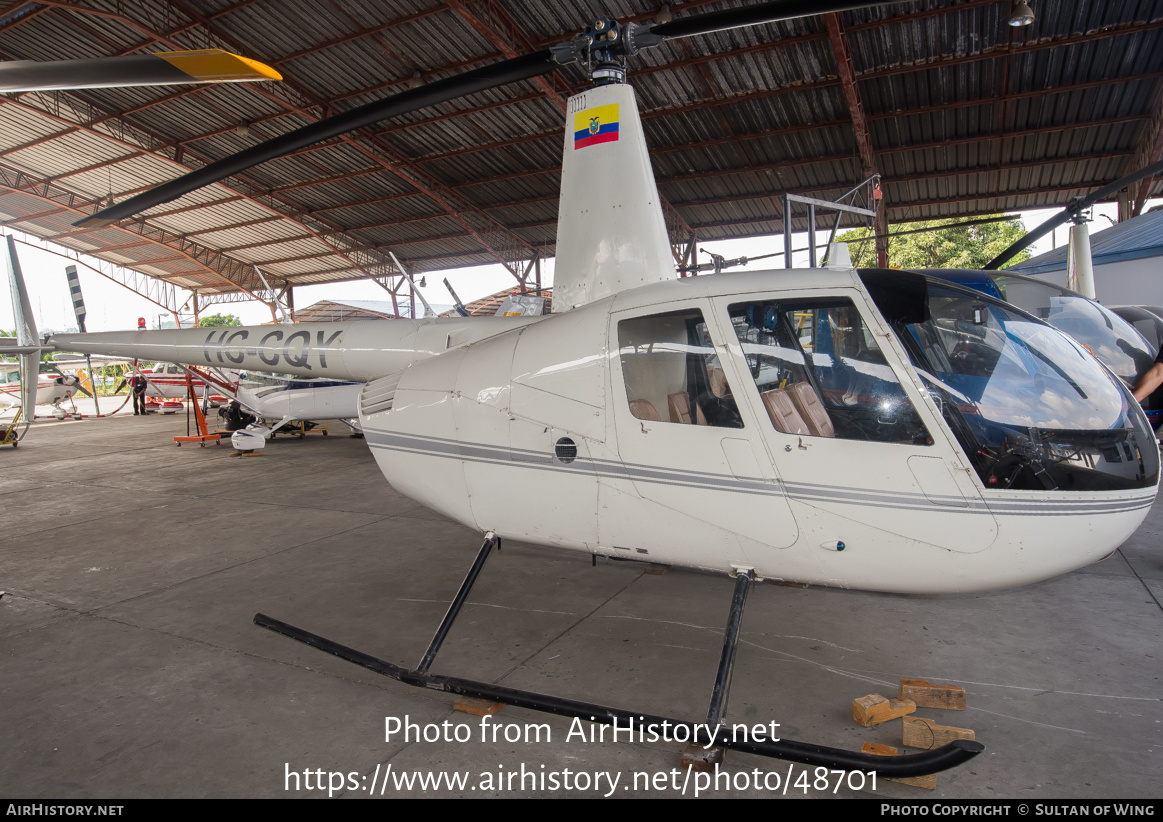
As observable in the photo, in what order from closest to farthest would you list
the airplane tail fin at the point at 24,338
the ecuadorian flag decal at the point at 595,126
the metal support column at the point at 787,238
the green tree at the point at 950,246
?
the ecuadorian flag decal at the point at 595,126 < the metal support column at the point at 787,238 < the airplane tail fin at the point at 24,338 < the green tree at the point at 950,246

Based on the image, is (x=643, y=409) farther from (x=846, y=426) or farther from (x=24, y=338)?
(x=24, y=338)

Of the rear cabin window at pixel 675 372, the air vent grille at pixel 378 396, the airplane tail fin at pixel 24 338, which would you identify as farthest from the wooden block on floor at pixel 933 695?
the airplane tail fin at pixel 24 338

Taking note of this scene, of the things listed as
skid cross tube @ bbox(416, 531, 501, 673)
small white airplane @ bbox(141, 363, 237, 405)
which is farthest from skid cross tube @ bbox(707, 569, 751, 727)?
small white airplane @ bbox(141, 363, 237, 405)

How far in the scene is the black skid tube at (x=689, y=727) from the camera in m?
2.48

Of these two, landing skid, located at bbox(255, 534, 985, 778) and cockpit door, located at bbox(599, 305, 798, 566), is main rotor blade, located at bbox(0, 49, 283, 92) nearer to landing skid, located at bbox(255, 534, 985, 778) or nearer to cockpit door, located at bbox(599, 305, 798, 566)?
cockpit door, located at bbox(599, 305, 798, 566)

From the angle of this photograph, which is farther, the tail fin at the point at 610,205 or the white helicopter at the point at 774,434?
the tail fin at the point at 610,205

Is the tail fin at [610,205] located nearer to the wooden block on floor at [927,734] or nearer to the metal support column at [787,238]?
the metal support column at [787,238]

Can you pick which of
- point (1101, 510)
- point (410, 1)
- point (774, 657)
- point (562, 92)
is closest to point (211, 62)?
point (774, 657)

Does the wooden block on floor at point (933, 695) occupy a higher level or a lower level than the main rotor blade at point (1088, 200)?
lower

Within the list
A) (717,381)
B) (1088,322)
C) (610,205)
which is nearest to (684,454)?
(717,381)

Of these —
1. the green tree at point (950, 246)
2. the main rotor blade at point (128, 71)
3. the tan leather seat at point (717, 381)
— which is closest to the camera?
the tan leather seat at point (717, 381)

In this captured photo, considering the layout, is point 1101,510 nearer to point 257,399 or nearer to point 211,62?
point 211,62

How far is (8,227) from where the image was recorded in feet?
107

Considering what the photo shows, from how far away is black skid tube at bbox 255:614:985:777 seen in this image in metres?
2.48
